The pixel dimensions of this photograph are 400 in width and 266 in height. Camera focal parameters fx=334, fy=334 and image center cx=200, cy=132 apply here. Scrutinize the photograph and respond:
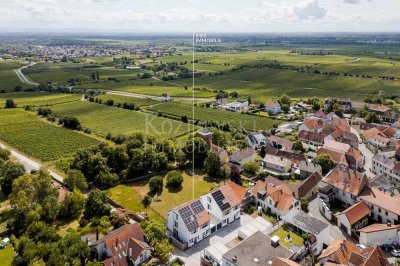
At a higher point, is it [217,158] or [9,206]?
[217,158]

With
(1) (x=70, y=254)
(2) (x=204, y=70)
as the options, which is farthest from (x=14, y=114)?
(2) (x=204, y=70)

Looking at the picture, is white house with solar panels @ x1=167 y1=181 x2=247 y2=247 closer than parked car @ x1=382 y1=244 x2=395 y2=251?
No

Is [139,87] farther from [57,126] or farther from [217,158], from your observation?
[217,158]

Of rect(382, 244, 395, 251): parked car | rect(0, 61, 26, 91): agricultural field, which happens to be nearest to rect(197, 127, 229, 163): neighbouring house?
rect(382, 244, 395, 251): parked car

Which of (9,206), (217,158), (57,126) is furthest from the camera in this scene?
(57,126)

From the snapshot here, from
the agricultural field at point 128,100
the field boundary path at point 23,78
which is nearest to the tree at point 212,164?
the agricultural field at point 128,100

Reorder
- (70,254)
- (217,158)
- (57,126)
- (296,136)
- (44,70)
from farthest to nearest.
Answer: (44,70) → (57,126) → (296,136) → (217,158) → (70,254)

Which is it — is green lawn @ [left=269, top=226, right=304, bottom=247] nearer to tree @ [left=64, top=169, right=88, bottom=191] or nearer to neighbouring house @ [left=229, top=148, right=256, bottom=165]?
neighbouring house @ [left=229, top=148, right=256, bottom=165]
